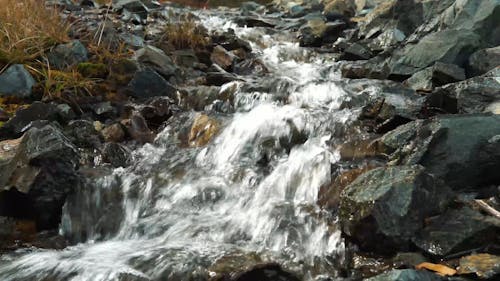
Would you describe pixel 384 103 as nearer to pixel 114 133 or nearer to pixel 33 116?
pixel 114 133

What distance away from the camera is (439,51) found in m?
7.31

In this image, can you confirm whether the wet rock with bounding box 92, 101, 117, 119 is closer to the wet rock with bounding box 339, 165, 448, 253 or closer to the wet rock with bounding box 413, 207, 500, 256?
the wet rock with bounding box 339, 165, 448, 253

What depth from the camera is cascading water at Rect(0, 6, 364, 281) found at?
A: 12.2 feet

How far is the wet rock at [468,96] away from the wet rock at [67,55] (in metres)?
4.70

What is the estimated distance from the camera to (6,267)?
12.1 ft

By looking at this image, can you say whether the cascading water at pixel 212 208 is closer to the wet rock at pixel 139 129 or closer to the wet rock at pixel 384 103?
the wet rock at pixel 139 129

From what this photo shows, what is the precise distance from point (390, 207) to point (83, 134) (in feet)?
11.4

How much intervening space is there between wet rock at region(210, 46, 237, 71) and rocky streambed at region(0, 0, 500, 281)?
0.14 feet

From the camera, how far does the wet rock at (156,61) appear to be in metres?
7.35

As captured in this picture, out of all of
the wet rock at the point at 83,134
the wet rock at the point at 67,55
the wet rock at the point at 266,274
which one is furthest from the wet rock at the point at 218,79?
the wet rock at the point at 266,274

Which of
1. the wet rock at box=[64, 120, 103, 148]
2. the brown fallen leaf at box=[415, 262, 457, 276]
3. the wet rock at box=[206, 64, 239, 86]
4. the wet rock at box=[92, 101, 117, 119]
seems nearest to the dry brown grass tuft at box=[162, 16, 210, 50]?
the wet rock at box=[206, 64, 239, 86]

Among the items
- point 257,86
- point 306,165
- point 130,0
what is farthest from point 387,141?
point 130,0

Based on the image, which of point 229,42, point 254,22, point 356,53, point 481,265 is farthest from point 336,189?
point 254,22

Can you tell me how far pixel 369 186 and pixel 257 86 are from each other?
3568 millimetres
